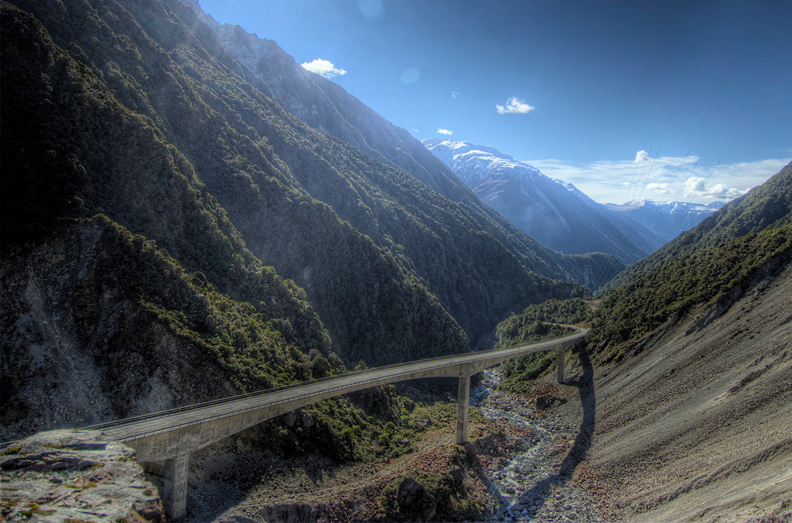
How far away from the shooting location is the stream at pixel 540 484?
3312cm

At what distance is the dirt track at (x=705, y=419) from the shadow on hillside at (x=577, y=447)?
0.88 m

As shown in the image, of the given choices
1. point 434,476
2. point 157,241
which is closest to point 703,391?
point 434,476

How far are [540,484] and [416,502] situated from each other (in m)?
15.6

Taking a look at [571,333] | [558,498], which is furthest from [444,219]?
[558,498]

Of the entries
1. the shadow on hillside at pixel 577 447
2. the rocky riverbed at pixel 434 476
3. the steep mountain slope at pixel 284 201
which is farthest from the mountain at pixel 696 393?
the steep mountain slope at pixel 284 201

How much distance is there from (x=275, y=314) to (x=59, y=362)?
2549cm

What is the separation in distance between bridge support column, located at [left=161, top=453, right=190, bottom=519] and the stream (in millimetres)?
24940

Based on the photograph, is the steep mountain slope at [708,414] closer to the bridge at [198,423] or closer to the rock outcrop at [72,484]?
the bridge at [198,423]

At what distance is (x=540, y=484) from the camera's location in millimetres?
37969

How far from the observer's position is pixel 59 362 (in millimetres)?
29625

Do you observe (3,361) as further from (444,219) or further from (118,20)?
(444,219)

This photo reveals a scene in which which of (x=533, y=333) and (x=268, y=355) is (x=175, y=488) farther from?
A: (x=533, y=333)

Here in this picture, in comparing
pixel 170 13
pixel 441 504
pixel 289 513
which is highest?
pixel 170 13

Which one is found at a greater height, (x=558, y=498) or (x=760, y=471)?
(x=760, y=471)
